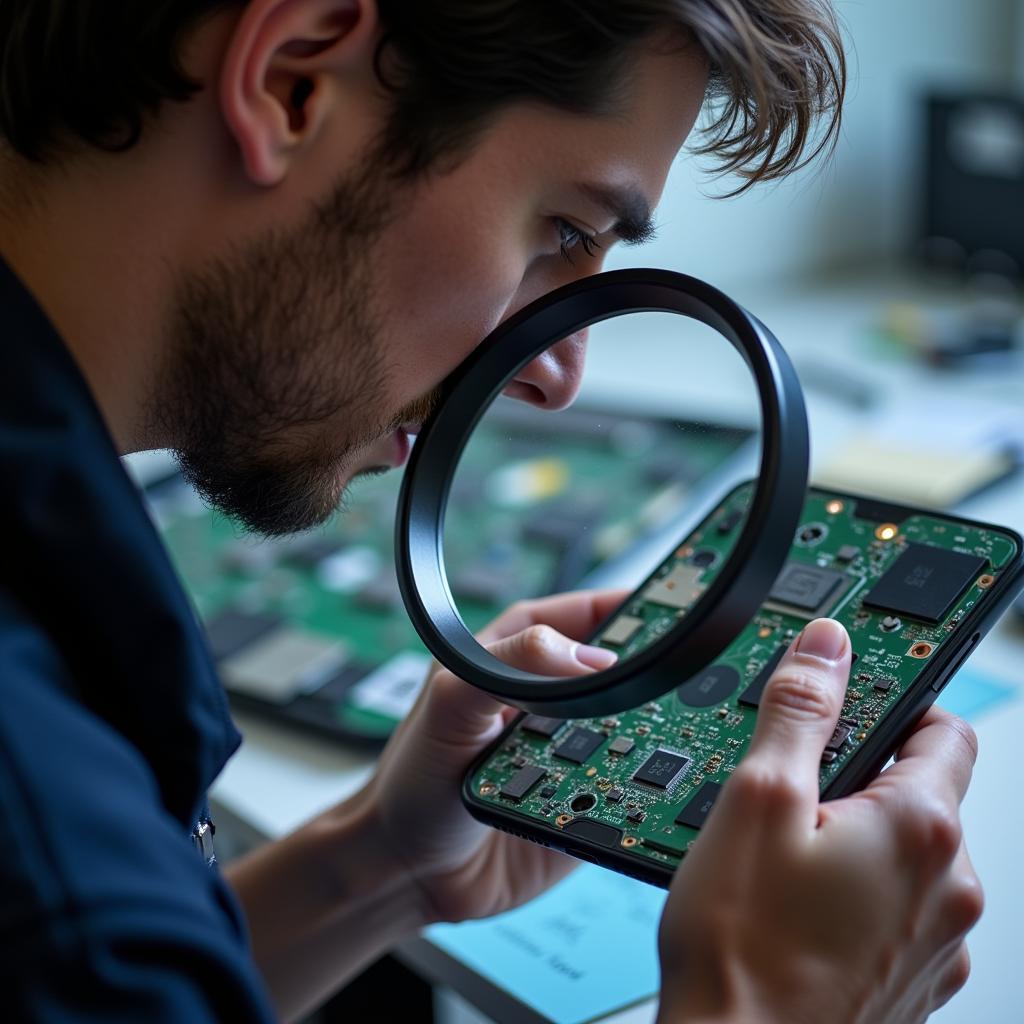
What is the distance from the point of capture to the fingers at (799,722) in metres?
0.67

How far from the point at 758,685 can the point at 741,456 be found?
0.84m

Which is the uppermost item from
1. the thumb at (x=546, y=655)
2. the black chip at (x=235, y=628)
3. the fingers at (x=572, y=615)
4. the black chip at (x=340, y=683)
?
the thumb at (x=546, y=655)

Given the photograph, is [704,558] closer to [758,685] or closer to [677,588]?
[677,588]

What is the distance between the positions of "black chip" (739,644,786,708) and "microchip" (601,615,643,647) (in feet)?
0.39

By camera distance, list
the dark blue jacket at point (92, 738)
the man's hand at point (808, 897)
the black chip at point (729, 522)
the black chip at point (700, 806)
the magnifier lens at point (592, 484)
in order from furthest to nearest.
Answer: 1. the magnifier lens at point (592, 484)
2. the black chip at point (729, 522)
3. the black chip at point (700, 806)
4. the man's hand at point (808, 897)
5. the dark blue jacket at point (92, 738)

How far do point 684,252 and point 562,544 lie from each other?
1.23 metres

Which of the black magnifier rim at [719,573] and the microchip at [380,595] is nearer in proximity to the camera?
the black magnifier rim at [719,573]

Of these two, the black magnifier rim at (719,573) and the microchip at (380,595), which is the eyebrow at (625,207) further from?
the microchip at (380,595)

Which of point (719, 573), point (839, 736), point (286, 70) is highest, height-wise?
point (286, 70)

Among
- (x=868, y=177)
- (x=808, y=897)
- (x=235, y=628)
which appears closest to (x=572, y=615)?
(x=808, y=897)

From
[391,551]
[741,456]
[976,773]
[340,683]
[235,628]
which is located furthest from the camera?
[741,456]

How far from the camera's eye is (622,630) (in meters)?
0.97

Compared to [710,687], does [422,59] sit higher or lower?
higher

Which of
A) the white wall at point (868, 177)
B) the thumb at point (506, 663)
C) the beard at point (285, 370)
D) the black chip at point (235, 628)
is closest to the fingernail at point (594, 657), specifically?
the thumb at point (506, 663)
